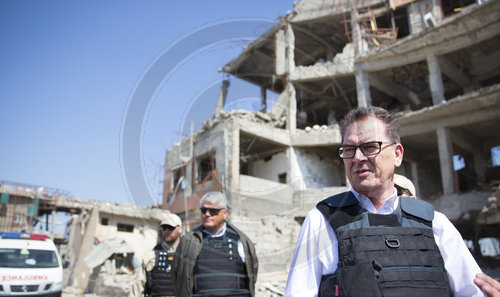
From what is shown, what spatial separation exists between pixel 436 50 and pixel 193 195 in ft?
46.2

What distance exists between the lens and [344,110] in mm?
24656

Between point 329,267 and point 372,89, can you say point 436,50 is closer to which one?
point 372,89

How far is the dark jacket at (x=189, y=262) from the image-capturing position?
3.44 m

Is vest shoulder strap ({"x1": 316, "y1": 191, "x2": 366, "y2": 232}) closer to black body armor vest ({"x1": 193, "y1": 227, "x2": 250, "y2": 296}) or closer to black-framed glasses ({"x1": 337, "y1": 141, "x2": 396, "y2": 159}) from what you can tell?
black-framed glasses ({"x1": 337, "y1": 141, "x2": 396, "y2": 159})

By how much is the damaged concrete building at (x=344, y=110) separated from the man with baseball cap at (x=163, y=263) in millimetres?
8390

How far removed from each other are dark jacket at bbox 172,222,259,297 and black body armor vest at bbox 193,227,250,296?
63 mm

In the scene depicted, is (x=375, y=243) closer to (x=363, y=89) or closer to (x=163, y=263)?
(x=163, y=263)

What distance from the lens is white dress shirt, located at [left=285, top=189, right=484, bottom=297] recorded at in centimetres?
158

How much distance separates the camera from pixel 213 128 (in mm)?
19328

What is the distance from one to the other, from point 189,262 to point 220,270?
320 millimetres

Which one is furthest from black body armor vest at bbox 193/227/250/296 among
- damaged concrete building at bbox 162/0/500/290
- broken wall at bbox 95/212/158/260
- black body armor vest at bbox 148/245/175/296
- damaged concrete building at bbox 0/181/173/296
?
broken wall at bbox 95/212/158/260

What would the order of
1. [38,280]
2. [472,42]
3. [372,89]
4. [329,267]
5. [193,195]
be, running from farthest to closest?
[372,89] < [193,195] < [472,42] < [38,280] < [329,267]

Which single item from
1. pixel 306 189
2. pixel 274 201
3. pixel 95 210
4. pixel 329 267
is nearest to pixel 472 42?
pixel 306 189

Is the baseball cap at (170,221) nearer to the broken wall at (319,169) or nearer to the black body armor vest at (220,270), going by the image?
the black body armor vest at (220,270)
